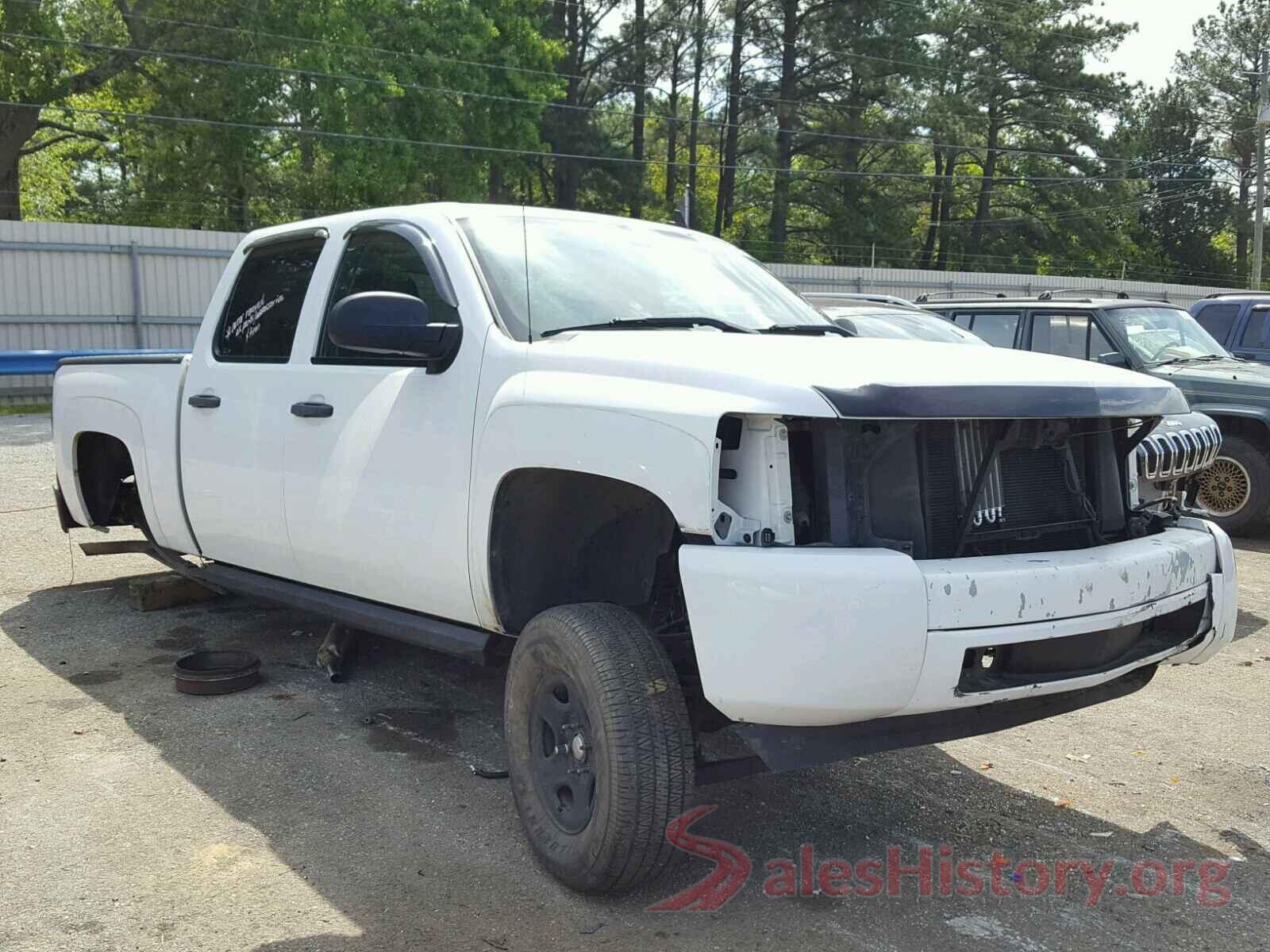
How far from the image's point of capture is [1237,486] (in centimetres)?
942

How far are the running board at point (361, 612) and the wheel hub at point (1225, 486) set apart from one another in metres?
7.25

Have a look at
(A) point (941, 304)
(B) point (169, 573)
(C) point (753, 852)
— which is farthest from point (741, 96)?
(C) point (753, 852)

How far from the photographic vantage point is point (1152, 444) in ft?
13.7

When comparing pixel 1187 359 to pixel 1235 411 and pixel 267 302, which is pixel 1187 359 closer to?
pixel 1235 411

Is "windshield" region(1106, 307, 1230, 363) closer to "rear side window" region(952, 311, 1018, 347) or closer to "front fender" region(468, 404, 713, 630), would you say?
"rear side window" region(952, 311, 1018, 347)

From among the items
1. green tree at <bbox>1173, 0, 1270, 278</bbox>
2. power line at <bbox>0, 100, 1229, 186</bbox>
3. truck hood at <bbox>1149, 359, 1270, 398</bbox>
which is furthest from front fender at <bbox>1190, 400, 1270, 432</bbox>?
green tree at <bbox>1173, 0, 1270, 278</bbox>

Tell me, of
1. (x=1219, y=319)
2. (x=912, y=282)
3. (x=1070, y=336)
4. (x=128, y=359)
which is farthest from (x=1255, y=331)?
(x=912, y=282)

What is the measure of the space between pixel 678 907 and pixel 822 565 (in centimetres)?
112

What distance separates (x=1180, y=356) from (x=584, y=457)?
8202 mm

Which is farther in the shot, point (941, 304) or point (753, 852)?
point (941, 304)

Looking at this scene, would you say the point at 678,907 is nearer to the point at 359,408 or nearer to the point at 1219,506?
the point at 359,408

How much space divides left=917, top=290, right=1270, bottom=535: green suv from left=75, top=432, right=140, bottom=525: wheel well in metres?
7.27

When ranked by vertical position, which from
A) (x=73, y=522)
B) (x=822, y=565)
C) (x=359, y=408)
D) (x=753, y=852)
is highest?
(x=359, y=408)

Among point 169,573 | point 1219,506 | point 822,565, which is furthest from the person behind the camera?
point 1219,506
